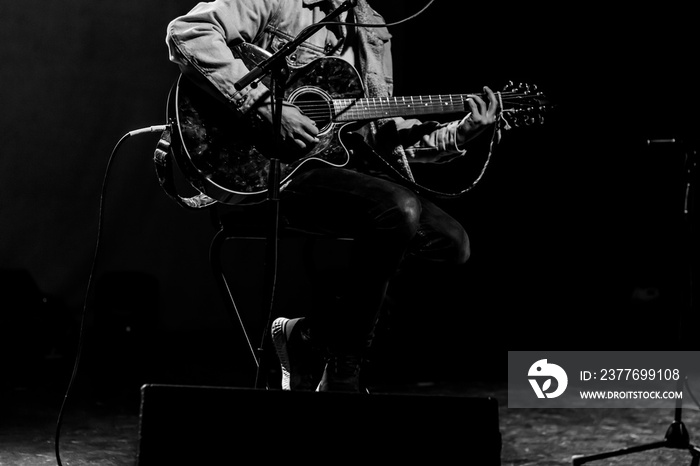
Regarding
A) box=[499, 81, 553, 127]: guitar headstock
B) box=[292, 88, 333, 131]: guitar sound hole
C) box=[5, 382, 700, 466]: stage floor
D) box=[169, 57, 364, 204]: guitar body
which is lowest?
box=[5, 382, 700, 466]: stage floor

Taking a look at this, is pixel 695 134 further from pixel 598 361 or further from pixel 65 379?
pixel 65 379

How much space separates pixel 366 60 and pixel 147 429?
1.56m

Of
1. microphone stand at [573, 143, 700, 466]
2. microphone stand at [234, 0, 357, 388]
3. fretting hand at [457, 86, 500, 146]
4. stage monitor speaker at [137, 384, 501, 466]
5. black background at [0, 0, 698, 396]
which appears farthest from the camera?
black background at [0, 0, 698, 396]

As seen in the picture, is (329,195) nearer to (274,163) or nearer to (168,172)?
(274,163)

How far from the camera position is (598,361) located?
14.5 feet

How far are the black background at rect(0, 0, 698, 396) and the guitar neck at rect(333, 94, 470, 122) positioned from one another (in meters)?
2.00

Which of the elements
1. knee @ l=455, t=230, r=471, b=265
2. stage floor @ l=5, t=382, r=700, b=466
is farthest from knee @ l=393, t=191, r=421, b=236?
stage floor @ l=5, t=382, r=700, b=466

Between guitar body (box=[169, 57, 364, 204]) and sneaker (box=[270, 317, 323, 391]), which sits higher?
guitar body (box=[169, 57, 364, 204])

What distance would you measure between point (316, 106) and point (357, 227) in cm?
42

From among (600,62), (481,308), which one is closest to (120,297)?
(481,308)

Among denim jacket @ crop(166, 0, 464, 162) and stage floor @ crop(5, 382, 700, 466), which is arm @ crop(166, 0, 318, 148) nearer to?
denim jacket @ crop(166, 0, 464, 162)

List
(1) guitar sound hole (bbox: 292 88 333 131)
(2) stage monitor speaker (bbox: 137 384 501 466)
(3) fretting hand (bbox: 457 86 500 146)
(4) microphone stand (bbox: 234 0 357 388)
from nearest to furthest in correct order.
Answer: (2) stage monitor speaker (bbox: 137 384 501 466), (4) microphone stand (bbox: 234 0 357 388), (1) guitar sound hole (bbox: 292 88 333 131), (3) fretting hand (bbox: 457 86 500 146)

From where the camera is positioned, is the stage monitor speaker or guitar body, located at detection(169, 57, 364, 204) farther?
guitar body, located at detection(169, 57, 364, 204)

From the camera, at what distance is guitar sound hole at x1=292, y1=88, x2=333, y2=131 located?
8.21 ft
